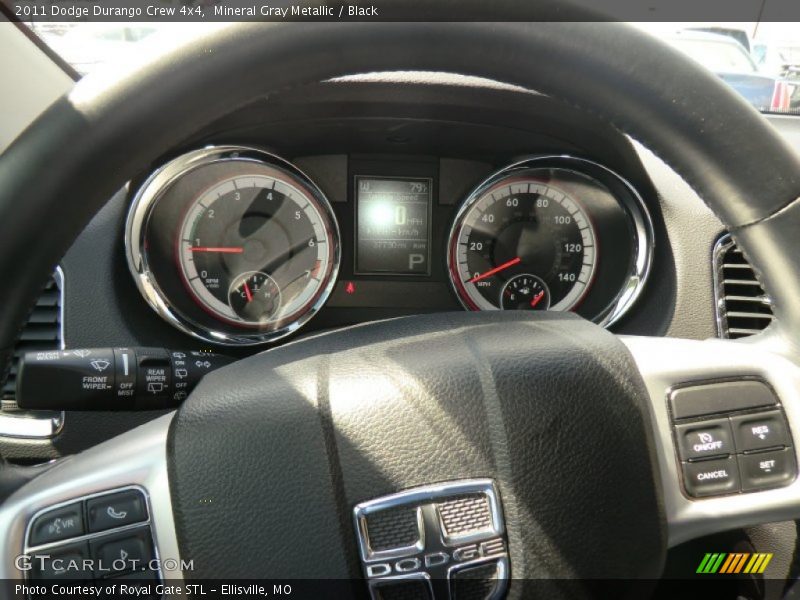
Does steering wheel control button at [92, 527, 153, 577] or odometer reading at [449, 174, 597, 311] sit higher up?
odometer reading at [449, 174, 597, 311]

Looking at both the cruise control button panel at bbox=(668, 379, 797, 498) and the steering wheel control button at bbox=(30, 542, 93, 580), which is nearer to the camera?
the steering wheel control button at bbox=(30, 542, 93, 580)

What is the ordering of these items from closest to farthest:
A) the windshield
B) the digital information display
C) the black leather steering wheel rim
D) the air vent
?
the black leather steering wheel rim
the windshield
the air vent
the digital information display

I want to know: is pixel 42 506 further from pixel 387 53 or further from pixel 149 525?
pixel 387 53

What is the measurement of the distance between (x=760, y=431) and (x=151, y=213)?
59.1 inches

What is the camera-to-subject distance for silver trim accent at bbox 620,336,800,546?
1.13 meters

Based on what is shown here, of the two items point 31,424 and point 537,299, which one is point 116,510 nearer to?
point 31,424

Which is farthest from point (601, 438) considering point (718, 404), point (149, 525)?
point (149, 525)

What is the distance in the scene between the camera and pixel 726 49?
79.9 inches

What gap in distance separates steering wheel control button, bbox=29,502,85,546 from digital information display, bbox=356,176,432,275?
1.43 metres

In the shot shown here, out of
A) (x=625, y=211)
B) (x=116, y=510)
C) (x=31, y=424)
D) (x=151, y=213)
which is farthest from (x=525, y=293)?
(x=116, y=510)

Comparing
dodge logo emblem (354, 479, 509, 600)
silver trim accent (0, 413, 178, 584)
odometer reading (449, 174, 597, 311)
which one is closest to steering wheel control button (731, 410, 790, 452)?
dodge logo emblem (354, 479, 509, 600)

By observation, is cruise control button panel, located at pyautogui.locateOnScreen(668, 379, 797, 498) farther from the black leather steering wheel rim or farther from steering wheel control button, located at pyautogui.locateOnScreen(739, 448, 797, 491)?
the black leather steering wheel rim

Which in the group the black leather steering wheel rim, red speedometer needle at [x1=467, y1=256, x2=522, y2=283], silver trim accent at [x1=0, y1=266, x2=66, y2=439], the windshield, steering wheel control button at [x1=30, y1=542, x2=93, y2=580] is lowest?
silver trim accent at [x1=0, y1=266, x2=66, y2=439]

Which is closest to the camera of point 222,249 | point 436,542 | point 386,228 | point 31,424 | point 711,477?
point 436,542
